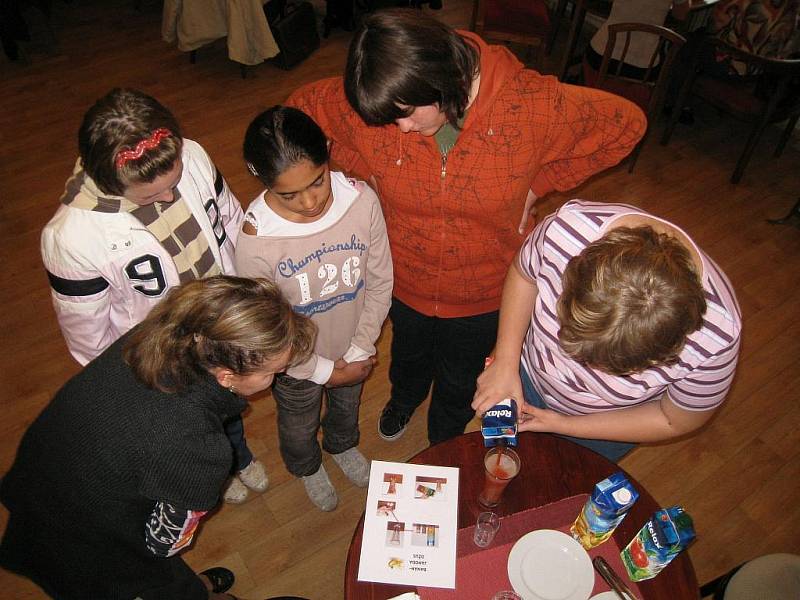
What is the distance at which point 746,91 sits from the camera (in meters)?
3.56

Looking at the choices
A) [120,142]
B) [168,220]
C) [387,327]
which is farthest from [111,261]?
[387,327]

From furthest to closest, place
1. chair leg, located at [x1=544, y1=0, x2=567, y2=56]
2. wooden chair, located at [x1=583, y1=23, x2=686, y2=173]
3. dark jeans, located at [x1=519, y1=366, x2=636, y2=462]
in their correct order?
chair leg, located at [x1=544, y1=0, x2=567, y2=56], wooden chair, located at [x1=583, y1=23, x2=686, y2=173], dark jeans, located at [x1=519, y1=366, x2=636, y2=462]

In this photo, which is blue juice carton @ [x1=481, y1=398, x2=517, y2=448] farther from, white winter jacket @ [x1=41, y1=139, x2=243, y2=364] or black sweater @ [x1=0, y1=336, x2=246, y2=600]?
white winter jacket @ [x1=41, y1=139, x2=243, y2=364]

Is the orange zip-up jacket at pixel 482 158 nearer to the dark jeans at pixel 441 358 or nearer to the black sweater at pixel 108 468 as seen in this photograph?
the dark jeans at pixel 441 358

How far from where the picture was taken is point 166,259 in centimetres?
159

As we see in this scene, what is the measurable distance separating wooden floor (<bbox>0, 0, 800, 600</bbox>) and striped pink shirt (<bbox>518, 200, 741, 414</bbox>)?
1118 mm

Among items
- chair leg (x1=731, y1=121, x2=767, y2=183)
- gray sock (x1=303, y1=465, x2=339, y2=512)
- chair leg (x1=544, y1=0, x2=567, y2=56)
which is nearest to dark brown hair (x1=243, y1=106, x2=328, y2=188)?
gray sock (x1=303, y1=465, x2=339, y2=512)

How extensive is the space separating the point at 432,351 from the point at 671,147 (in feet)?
9.44

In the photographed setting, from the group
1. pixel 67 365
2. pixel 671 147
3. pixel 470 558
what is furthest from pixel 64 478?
pixel 671 147

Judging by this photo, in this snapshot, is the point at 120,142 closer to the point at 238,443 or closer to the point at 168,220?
the point at 168,220

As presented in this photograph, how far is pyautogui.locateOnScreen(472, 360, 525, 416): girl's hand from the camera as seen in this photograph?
162 centimetres

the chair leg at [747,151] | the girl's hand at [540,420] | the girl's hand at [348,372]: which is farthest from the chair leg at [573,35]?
the girl's hand at [540,420]

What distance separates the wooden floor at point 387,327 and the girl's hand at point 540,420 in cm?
105

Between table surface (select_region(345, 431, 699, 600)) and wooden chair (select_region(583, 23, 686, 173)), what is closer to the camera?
table surface (select_region(345, 431, 699, 600))
